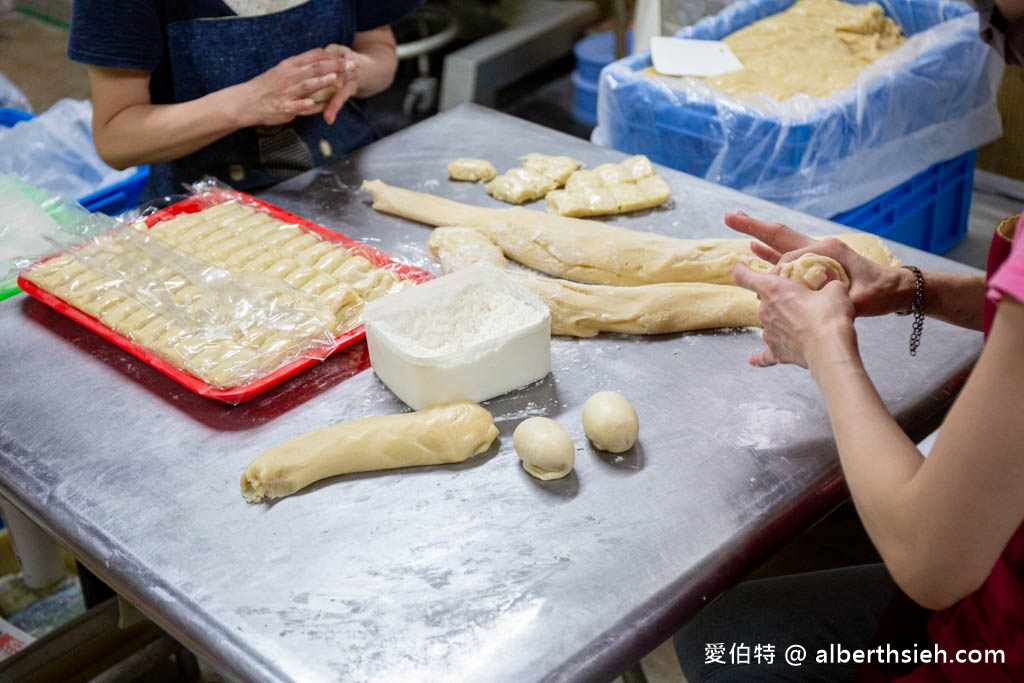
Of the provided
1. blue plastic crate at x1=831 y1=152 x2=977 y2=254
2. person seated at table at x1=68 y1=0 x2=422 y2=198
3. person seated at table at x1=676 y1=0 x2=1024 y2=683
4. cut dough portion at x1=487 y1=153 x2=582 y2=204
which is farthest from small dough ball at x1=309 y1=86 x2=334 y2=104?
blue plastic crate at x1=831 y1=152 x2=977 y2=254

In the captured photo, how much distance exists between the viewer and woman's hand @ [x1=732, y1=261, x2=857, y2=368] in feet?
3.64

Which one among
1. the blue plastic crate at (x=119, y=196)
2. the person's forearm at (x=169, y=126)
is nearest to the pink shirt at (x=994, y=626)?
the person's forearm at (x=169, y=126)

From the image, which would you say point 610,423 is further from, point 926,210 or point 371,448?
point 926,210

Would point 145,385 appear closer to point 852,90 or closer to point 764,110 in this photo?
point 764,110

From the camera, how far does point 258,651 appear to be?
3.44 feet

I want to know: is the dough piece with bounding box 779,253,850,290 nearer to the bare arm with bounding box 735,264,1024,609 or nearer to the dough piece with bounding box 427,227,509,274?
the bare arm with bounding box 735,264,1024,609

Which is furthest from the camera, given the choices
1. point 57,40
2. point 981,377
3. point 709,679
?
point 57,40

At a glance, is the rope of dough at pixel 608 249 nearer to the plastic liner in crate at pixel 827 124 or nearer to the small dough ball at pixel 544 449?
the small dough ball at pixel 544 449

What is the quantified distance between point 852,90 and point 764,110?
242mm

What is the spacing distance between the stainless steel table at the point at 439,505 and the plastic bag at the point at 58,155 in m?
0.83

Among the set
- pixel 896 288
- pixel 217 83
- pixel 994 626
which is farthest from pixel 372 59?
pixel 994 626

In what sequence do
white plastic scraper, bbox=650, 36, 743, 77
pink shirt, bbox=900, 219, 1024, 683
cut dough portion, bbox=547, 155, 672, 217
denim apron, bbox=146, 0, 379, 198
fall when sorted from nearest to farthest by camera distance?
pink shirt, bbox=900, 219, 1024, 683, cut dough portion, bbox=547, 155, 672, 217, denim apron, bbox=146, 0, 379, 198, white plastic scraper, bbox=650, 36, 743, 77

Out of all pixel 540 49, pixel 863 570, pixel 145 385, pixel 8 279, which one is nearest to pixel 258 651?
pixel 145 385

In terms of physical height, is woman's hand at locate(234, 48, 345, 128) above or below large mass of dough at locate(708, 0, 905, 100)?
above
